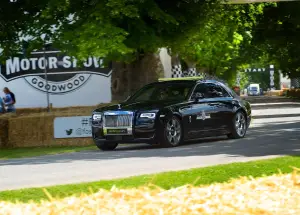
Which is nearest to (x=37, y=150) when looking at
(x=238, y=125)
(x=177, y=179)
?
(x=238, y=125)

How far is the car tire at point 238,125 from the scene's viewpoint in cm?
2067

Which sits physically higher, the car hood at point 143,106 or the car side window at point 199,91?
the car side window at point 199,91

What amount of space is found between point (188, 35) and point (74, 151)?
537 cm

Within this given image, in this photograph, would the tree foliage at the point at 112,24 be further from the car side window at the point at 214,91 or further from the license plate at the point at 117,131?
the license plate at the point at 117,131

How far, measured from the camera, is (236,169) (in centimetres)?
1139

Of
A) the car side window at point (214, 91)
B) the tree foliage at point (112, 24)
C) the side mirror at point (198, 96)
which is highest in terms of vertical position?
the tree foliage at point (112, 24)

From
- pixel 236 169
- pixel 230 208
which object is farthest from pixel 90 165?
pixel 230 208

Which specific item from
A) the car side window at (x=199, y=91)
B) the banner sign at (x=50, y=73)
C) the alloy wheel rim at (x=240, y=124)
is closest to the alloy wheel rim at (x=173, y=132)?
the car side window at (x=199, y=91)

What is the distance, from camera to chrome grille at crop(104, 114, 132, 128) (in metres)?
18.5

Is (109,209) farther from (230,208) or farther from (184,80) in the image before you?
(184,80)

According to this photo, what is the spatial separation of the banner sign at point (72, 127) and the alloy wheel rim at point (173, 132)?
172 inches

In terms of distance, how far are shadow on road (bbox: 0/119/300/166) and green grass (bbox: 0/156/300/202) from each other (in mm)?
2873

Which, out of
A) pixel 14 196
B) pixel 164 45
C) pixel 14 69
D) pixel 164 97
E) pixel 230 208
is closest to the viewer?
pixel 230 208

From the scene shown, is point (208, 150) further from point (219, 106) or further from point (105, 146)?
point (219, 106)
